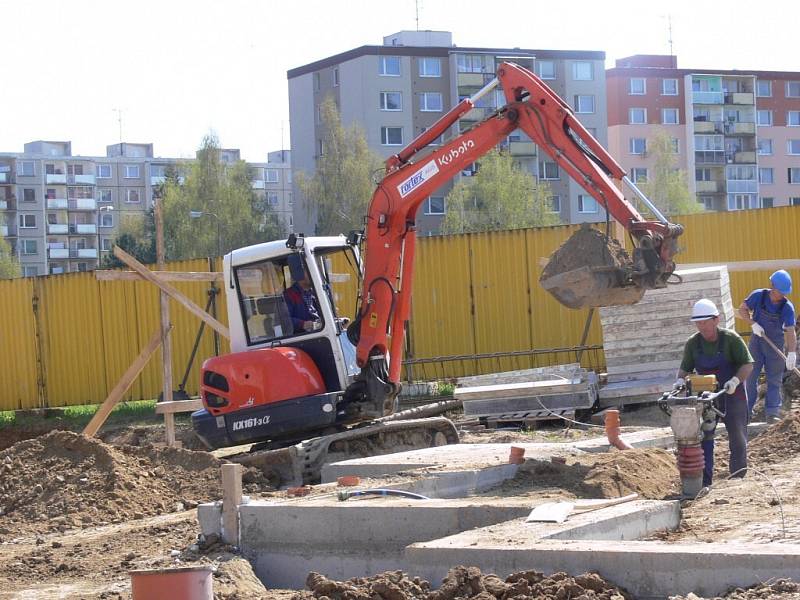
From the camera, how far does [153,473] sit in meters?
13.6

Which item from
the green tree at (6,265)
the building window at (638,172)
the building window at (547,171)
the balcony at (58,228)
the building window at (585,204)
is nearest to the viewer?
the building window at (585,204)

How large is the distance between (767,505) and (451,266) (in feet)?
49.1

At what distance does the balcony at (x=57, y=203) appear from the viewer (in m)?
119

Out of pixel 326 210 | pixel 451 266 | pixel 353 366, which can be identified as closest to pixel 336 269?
pixel 451 266

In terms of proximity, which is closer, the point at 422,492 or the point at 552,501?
the point at 552,501

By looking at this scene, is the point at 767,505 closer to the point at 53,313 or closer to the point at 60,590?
the point at 60,590

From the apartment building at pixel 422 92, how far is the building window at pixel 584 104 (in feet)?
0.21

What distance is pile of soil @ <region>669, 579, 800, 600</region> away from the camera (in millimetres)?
5953

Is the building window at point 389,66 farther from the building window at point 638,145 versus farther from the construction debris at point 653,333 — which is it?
the construction debris at point 653,333

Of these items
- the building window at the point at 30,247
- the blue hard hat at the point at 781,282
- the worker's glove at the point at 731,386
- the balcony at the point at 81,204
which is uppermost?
the balcony at the point at 81,204

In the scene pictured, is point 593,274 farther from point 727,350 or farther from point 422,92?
point 422,92

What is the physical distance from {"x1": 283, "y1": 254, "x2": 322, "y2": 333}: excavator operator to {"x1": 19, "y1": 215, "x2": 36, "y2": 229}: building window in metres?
109

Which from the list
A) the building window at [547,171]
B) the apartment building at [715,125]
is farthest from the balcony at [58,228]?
the apartment building at [715,125]

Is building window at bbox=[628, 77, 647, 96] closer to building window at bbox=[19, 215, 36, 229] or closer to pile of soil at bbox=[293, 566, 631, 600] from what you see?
building window at bbox=[19, 215, 36, 229]
